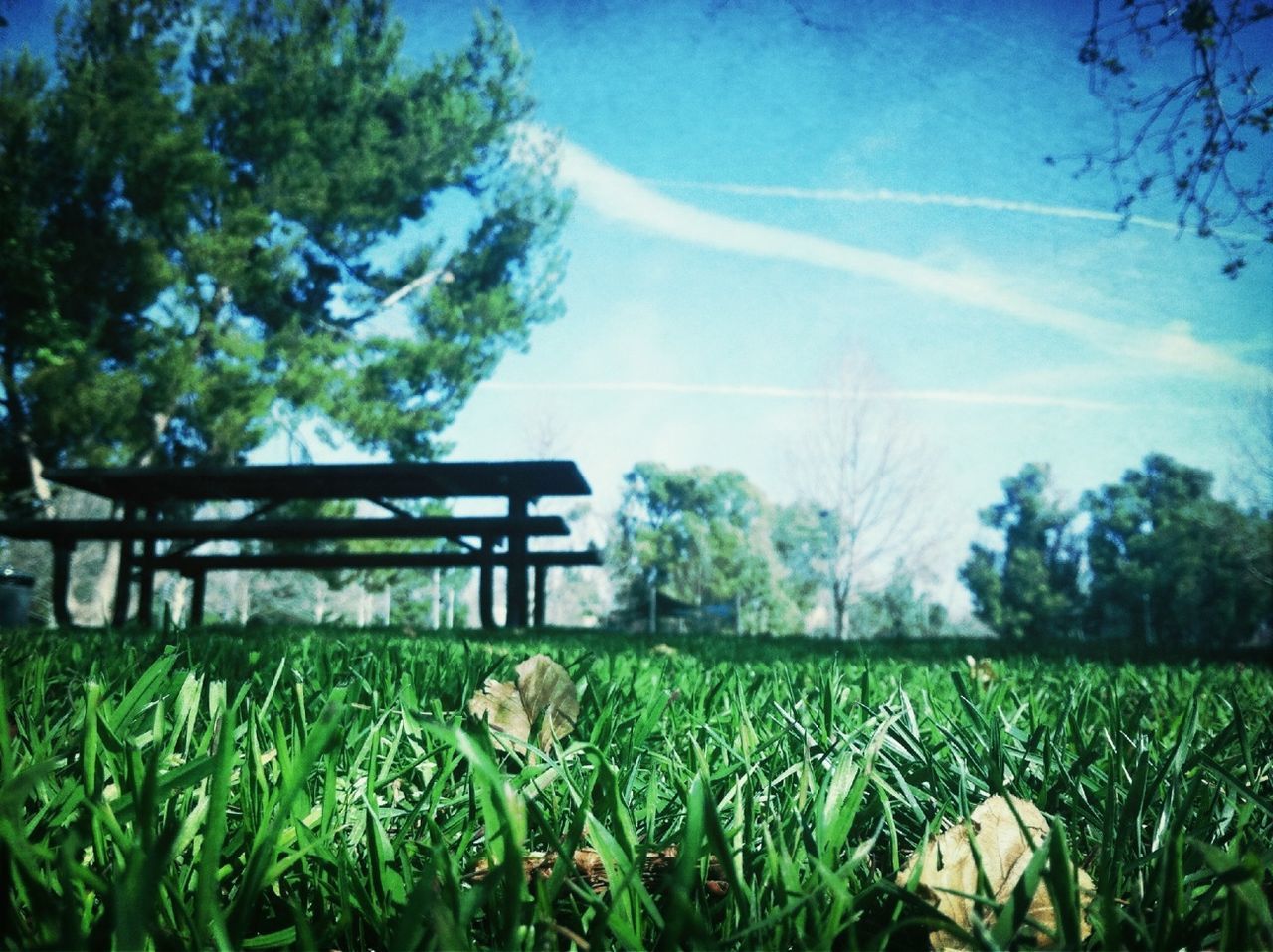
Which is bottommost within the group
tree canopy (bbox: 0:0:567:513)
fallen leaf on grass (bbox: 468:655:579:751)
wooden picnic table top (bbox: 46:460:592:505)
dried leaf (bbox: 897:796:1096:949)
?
dried leaf (bbox: 897:796:1096:949)

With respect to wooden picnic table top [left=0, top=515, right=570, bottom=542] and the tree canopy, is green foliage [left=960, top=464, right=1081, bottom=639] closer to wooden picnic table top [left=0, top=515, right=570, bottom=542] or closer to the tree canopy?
the tree canopy

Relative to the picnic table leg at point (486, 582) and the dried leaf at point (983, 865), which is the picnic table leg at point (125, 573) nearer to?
the picnic table leg at point (486, 582)

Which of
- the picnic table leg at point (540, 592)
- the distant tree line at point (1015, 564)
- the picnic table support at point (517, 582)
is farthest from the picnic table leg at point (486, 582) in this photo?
the distant tree line at point (1015, 564)

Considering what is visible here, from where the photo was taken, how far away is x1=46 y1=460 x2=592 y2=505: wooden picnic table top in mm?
5574

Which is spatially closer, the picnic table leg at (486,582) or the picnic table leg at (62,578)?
the picnic table leg at (62,578)

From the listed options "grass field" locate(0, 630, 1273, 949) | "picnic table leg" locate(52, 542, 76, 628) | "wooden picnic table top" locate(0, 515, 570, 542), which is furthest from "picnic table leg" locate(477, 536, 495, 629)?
"grass field" locate(0, 630, 1273, 949)

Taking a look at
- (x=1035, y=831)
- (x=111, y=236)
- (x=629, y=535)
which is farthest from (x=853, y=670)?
(x=629, y=535)

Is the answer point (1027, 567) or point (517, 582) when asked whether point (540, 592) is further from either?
point (1027, 567)

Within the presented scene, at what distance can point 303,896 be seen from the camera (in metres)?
0.51

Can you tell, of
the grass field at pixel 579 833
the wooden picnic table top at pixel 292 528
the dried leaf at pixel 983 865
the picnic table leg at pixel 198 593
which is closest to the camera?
the grass field at pixel 579 833

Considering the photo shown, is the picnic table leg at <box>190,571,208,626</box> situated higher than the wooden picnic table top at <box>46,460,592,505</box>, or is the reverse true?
the wooden picnic table top at <box>46,460,592,505</box>

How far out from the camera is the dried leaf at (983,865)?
0.47m

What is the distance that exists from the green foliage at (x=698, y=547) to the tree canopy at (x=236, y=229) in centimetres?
2917

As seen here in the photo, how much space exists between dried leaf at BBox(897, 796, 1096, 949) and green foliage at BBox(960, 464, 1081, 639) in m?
46.4
